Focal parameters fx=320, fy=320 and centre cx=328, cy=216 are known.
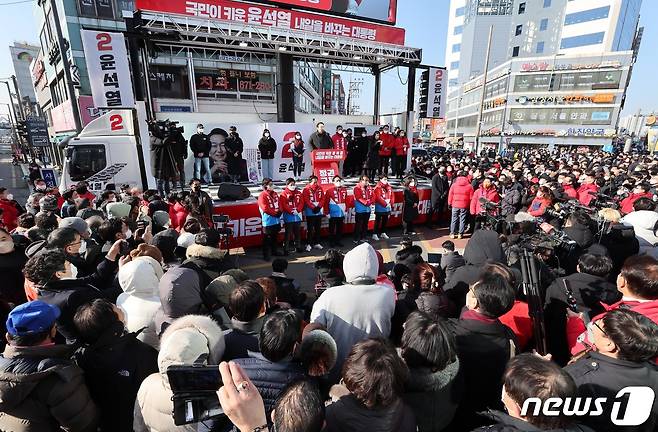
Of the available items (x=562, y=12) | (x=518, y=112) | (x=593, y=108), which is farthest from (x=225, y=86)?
(x=562, y=12)

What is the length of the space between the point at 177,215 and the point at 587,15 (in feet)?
238

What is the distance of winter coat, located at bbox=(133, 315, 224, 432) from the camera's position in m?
1.52

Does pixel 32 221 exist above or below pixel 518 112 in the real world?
below

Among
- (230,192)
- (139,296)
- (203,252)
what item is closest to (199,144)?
(230,192)

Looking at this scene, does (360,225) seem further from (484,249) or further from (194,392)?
(194,392)

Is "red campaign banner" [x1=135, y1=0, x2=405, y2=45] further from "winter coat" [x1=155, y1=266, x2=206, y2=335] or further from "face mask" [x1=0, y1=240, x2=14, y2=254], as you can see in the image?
"winter coat" [x1=155, y1=266, x2=206, y2=335]

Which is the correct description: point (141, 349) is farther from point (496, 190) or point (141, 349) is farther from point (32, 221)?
point (496, 190)

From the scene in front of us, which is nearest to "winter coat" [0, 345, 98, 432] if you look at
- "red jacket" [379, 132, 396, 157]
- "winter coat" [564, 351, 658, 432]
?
"winter coat" [564, 351, 658, 432]

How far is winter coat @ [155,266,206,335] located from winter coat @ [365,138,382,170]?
33.0ft

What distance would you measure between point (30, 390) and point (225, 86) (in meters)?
28.0

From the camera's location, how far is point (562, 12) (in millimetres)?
55906

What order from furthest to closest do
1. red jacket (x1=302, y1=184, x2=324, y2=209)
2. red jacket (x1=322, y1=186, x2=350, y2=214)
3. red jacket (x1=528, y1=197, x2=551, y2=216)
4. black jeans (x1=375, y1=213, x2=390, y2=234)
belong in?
black jeans (x1=375, y1=213, x2=390, y2=234), red jacket (x1=322, y1=186, x2=350, y2=214), red jacket (x1=302, y1=184, x2=324, y2=209), red jacket (x1=528, y1=197, x2=551, y2=216)

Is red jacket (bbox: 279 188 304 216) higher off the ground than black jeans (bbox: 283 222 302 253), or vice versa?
red jacket (bbox: 279 188 304 216)

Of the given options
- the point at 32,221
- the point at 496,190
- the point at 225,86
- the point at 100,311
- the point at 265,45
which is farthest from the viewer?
the point at 225,86
